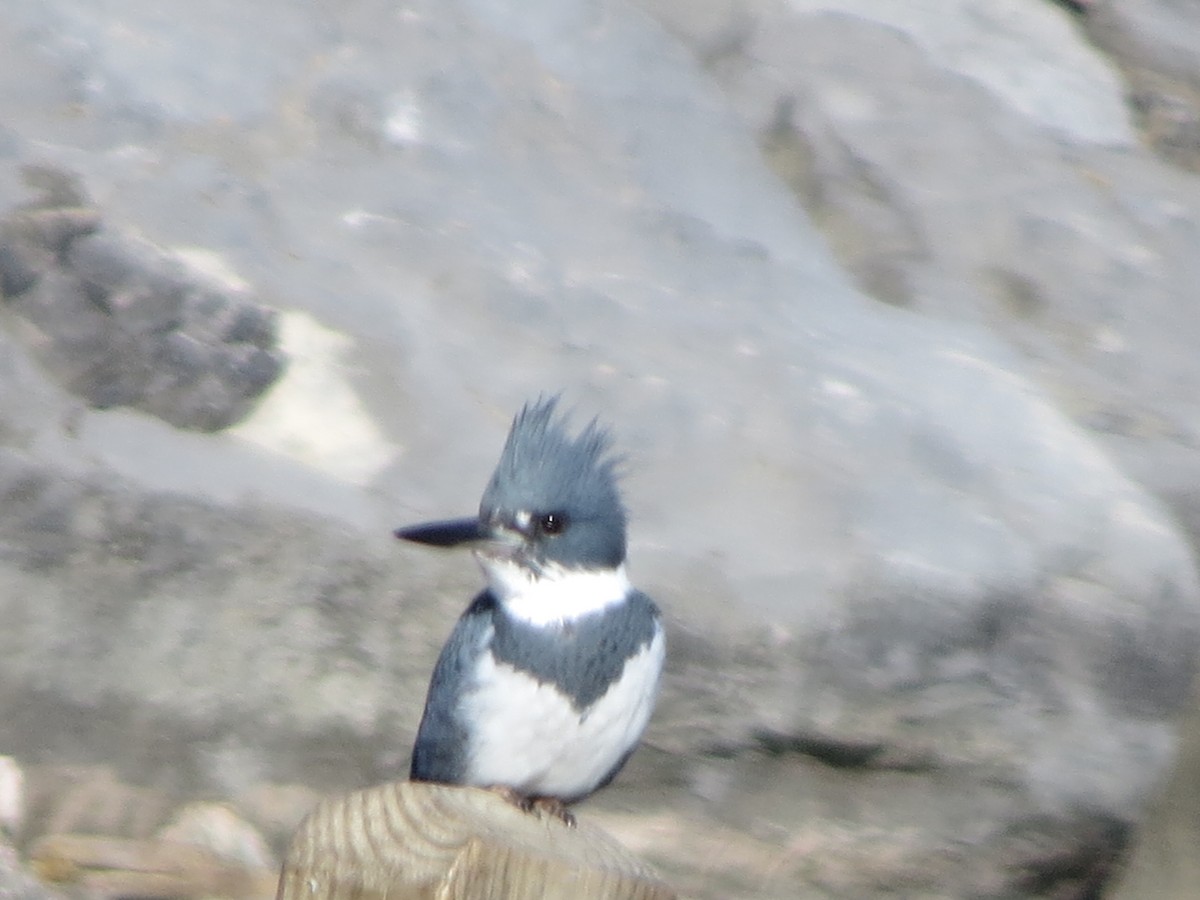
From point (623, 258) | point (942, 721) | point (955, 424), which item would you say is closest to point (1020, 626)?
point (942, 721)

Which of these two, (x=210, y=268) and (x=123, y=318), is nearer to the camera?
(x=123, y=318)

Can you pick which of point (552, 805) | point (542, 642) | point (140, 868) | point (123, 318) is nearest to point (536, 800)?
point (552, 805)

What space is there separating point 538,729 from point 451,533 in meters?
0.38

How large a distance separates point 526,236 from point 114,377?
1.17 metres

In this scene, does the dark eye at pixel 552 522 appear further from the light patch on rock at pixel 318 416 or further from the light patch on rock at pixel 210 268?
the light patch on rock at pixel 210 268

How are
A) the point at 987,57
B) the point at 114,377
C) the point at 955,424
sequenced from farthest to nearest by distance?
the point at 987,57
the point at 955,424
the point at 114,377

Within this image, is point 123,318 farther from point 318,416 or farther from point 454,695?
point 454,695

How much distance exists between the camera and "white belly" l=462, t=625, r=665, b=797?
3.04 metres

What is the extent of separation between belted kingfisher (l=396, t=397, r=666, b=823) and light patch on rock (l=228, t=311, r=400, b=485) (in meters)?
0.78

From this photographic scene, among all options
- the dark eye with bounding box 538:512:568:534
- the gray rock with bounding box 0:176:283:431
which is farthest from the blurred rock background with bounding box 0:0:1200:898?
the dark eye with bounding box 538:512:568:534

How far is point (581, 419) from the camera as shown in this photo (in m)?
3.92

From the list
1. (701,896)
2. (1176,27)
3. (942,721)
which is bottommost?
(701,896)

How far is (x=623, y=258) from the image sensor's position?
4.50m

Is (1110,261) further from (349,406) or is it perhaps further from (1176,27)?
(349,406)
